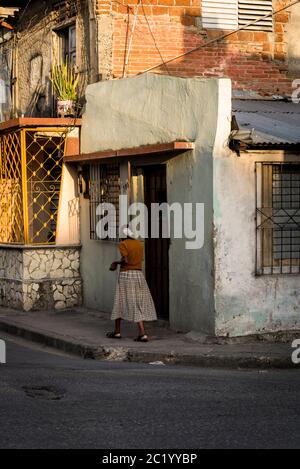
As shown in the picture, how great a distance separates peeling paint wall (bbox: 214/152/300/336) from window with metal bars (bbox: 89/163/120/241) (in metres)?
3.39

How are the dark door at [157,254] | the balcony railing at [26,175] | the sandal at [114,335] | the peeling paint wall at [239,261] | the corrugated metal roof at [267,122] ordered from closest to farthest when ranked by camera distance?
1. the corrugated metal roof at [267,122]
2. the peeling paint wall at [239,261]
3. the sandal at [114,335]
4. the dark door at [157,254]
5. the balcony railing at [26,175]

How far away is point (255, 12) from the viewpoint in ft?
60.4

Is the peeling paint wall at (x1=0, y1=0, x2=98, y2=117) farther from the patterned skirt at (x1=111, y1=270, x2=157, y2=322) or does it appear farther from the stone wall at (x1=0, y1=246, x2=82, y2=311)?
the patterned skirt at (x1=111, y1=270, x2=157, y2=322)

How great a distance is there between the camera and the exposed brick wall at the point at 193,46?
55.9 ft

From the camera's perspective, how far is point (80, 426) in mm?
8062

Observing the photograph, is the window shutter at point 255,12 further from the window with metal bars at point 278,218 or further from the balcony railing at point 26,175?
the window with metal bars at point 278,218

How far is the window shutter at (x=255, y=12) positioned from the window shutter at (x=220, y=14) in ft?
0.41

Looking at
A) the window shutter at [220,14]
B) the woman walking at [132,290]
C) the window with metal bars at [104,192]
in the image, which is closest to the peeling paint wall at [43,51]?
the window with metal bars at [104,192]

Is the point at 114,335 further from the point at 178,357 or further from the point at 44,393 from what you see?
the point at 44,393

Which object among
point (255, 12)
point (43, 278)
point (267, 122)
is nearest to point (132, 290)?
point (267, 122)

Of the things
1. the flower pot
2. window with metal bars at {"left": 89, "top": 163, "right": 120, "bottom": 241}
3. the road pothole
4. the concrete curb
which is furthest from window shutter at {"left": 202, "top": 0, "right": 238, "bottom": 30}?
the road pothole

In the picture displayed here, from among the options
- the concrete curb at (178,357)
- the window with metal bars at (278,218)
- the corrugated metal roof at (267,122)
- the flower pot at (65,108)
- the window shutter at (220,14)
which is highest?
the window shutter at (220,14)

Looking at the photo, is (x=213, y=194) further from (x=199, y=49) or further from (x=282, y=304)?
(x=199, y=49)

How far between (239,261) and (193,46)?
5.81 meters
